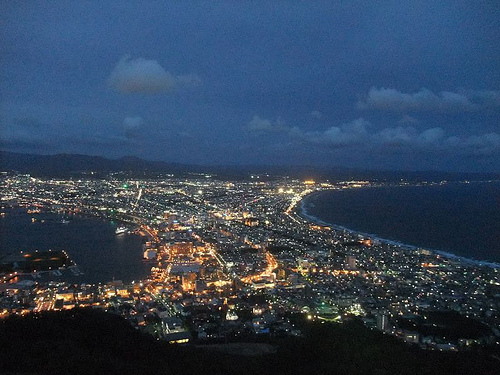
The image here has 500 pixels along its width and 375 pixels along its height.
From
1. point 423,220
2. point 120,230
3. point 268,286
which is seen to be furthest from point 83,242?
point 423,220

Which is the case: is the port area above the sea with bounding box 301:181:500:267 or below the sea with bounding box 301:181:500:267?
below

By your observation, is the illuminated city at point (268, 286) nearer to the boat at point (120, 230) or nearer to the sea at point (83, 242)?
the boat at point (120, 230)

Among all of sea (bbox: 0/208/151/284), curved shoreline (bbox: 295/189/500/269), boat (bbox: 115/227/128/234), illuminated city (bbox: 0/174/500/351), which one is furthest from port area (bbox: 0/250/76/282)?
curved shoreline (bbox: 295/189/500/269)

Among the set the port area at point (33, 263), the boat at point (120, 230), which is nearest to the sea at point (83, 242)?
the boat at point (120, 230)

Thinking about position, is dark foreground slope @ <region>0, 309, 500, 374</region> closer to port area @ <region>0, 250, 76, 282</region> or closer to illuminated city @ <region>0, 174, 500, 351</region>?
illuminated city @ <region>0, 174, 500, 351</region>

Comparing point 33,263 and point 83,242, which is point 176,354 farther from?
point 83,242

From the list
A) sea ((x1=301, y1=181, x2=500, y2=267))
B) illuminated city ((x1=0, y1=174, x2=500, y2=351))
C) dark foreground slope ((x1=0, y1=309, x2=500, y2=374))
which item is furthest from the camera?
sea ((x1=301, y1=181, x2=500, y2=267))
